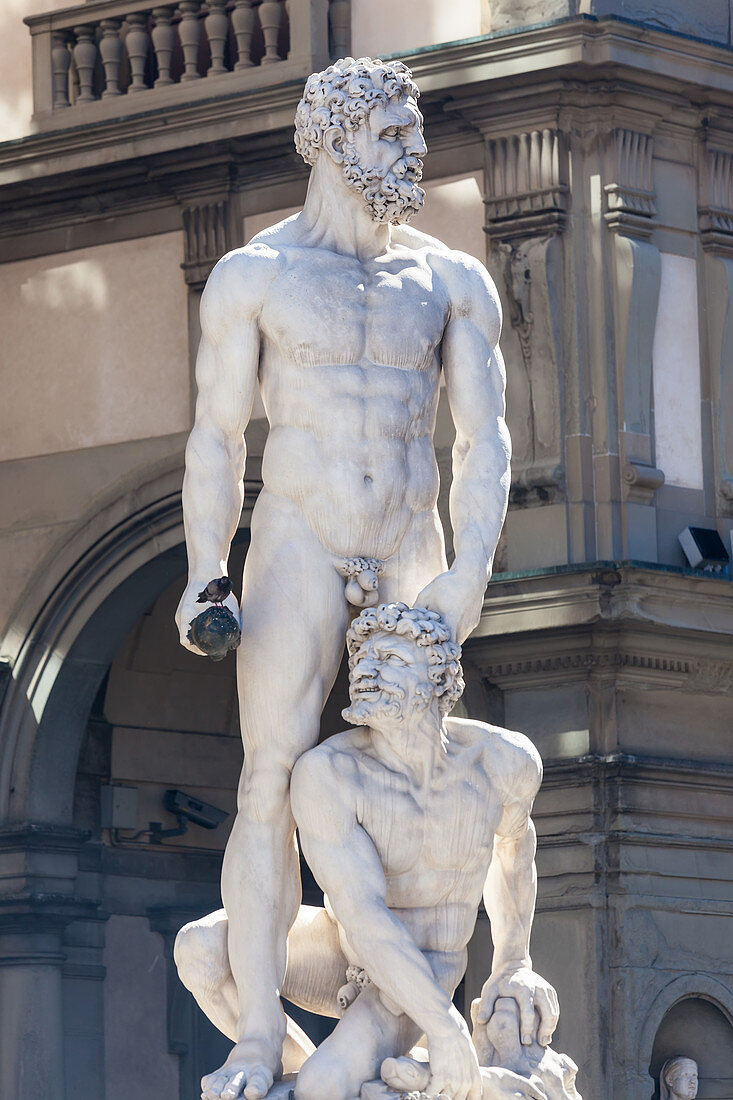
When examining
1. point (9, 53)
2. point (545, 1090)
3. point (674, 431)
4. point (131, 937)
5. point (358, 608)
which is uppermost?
point (9, 53)

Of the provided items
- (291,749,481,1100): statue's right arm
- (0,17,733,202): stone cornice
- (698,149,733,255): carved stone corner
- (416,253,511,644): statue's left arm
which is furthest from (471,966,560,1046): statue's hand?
(698,149,733,255): carved stone corner

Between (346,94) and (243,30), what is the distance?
755 cm

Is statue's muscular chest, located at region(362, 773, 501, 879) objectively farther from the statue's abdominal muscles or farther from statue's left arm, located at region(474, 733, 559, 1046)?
the statue's abdominal muscles

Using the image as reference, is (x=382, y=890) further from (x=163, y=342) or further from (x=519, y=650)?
(x=163, y=342)

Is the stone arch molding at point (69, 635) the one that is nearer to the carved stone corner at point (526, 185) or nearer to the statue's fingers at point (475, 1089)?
the carved stone corner at point (526, 185)

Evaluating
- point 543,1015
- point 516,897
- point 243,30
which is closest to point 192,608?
point 516,897

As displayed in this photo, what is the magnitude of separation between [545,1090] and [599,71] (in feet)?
24.1

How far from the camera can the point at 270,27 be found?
15617 millimetres

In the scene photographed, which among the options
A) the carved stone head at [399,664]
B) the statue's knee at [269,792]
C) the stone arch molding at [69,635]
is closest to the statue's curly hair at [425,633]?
the carved stone head at [399,664]

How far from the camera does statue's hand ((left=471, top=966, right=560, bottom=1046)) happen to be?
803 centimetres

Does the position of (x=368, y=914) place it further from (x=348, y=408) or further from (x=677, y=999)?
(x=677, y=999)

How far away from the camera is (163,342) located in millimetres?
15984

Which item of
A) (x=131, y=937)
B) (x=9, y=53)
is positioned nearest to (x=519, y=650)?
(x=131, y=937)

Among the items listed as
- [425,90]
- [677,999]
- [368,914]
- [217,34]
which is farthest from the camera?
[217,34]
